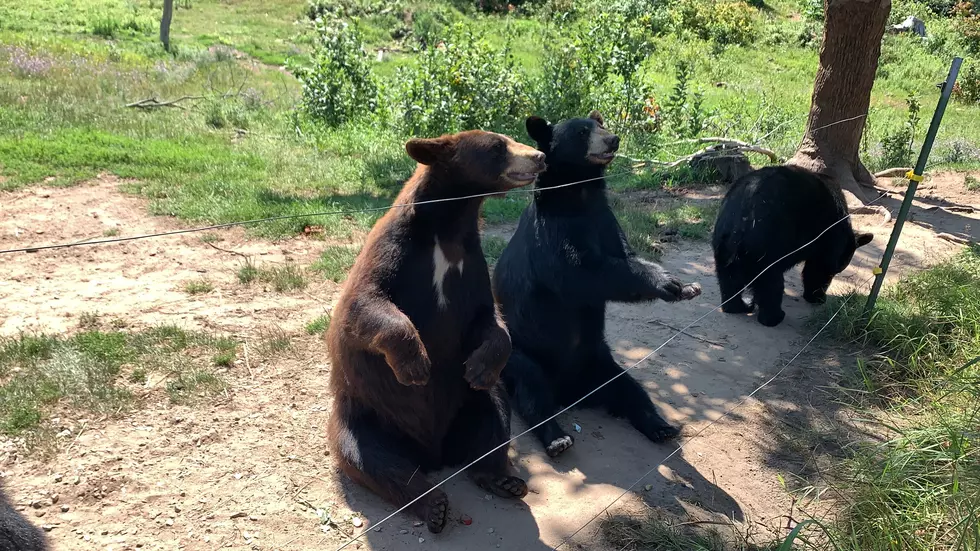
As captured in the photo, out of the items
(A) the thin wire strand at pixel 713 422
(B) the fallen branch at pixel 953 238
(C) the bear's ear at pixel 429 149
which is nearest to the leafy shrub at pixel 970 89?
(B) the fallen branch at pixel 953 238

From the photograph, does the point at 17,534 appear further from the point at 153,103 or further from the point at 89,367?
the point at 153,103

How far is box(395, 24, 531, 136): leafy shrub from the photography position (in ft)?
35.7

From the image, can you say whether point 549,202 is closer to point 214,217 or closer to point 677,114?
A: point 214,217

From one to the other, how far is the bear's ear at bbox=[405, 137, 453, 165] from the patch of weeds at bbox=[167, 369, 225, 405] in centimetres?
223

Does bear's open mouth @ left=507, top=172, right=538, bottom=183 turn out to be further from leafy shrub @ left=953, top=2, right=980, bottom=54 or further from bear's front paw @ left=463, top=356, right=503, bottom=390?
leafy shrub @ left=953, top=2, right=980, bottom=54

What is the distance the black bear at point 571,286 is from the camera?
183 inches

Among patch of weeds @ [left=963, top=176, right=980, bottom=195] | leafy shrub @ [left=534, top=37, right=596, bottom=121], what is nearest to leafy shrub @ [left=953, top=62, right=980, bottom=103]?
patch of weeds @ [left=963, top=176, right=980, bottom=195]

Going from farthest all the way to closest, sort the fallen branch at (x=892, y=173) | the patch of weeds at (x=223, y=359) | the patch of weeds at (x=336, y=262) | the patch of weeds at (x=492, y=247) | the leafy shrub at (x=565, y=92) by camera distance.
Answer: the leafy shrub at (x=565, y=92) < the fallen branch at (x=892, y=173) < the patch of weeds at (x=492, y=247) < the patch of weeds at (x=336, y=262) < the patch of weeds at (x=223, y=359)

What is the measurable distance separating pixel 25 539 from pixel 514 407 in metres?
2.81

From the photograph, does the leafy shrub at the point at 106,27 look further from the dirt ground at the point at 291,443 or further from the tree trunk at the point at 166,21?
the dirt ground at the point at 291,443

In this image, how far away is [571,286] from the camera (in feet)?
15.4

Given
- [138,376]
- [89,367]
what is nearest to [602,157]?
[138,376]

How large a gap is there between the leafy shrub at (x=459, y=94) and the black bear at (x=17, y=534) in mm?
8350

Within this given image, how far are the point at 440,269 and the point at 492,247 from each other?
372 cm
